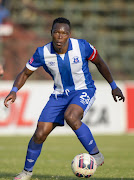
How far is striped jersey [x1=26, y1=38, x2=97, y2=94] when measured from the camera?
6250 mm

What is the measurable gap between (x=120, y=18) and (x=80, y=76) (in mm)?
17911

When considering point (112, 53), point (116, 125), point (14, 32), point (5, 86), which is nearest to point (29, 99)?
point (5, 86)

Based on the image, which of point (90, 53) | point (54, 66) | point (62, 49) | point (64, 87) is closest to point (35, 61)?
point (54, 66)

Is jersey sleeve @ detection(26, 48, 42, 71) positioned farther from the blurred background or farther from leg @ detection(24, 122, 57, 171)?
the blurred background

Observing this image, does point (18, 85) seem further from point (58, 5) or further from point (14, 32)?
point (58, 5)

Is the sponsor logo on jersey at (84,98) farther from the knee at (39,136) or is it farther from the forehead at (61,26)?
the forehead at (61,26)

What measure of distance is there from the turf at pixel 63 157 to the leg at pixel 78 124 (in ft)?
2.19

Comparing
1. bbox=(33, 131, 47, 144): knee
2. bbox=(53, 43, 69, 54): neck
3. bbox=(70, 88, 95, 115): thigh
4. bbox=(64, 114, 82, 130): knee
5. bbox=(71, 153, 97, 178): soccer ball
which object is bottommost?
bbox=(71, 153, 97, 178): soccer ball

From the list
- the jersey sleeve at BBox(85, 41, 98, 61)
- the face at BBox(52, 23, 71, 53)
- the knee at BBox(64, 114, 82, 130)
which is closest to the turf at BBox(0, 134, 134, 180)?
the knee at BBox(64, 114, 82, 130)

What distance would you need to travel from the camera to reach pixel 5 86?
14.8 metres

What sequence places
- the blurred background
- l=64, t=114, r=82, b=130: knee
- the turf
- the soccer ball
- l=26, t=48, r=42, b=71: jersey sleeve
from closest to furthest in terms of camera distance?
the soccer ball
l=64, t=114, r=82, b=130: knee
l=26, t=48, r=42, b=71: jersey sleeve
the turf
the blurred background

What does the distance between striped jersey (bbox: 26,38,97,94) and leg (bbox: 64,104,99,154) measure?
36 cm

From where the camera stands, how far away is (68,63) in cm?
623

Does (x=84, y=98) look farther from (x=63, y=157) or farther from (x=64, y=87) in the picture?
(x=63, y=157)
